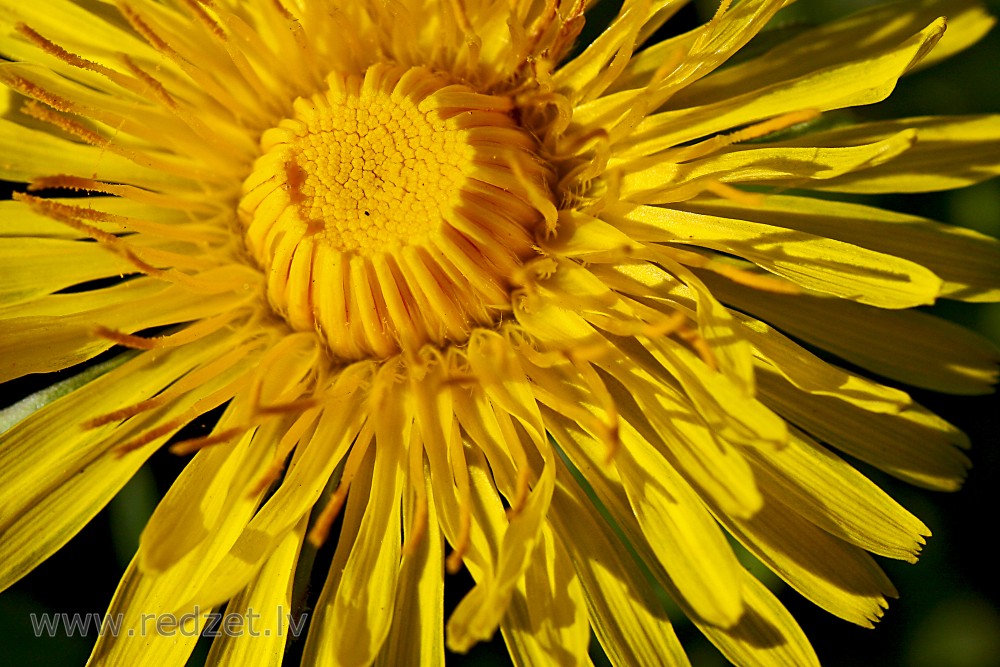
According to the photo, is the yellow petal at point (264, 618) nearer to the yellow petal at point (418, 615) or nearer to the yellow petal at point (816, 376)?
the yellow petal at point (418, 615)

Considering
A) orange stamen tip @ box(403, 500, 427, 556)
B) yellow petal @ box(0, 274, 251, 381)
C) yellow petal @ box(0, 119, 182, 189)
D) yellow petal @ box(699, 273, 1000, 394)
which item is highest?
yellow petal @ box(0, 119, 182, 189)

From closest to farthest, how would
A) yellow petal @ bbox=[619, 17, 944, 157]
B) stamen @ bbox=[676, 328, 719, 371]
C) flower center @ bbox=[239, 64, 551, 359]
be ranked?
stamen @ bbox=[676, 328, 719, 371] < yellow petal @ bbox=[619, 17, 944, 157] < flower center @ bbox=[239, 64, 551, 359]

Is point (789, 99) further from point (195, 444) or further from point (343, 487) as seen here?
point (195, 444)

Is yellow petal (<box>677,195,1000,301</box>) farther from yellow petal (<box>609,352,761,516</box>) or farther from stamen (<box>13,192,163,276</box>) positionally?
stamen (<box>13,192,163,276</box>)

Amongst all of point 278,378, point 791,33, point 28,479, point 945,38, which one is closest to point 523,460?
point 278,378

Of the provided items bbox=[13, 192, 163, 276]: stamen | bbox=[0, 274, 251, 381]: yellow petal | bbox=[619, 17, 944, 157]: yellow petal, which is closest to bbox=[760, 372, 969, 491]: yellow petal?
bbox=[619, 17, 944, 157]: yellow petal

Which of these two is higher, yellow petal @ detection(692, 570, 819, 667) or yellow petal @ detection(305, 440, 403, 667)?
yellow petal @ detection(305, 440, 403, 667)

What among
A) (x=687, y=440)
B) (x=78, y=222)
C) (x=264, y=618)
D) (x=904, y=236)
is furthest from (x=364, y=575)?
(x=904, y=236)

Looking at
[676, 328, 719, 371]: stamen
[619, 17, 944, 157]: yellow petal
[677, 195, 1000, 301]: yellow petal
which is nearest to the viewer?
[676, 328, 719, 371]: stamen
